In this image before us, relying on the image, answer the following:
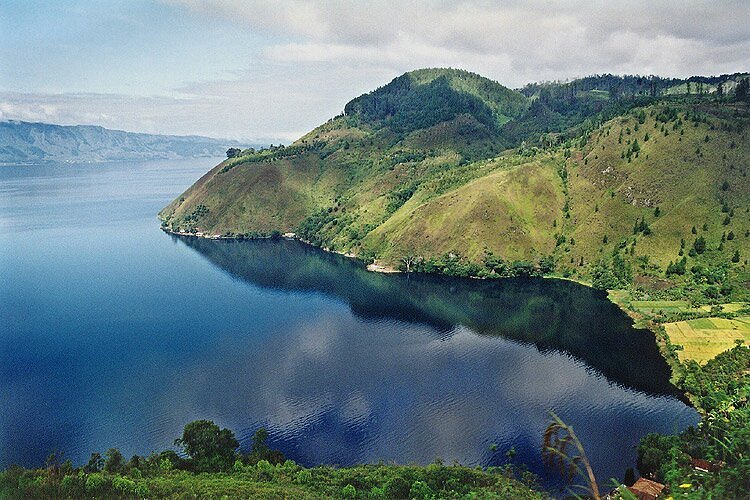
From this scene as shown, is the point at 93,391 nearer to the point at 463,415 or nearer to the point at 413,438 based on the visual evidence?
the point at 413,438

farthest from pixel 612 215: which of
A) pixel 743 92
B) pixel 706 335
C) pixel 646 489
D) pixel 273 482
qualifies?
pixel 273 482

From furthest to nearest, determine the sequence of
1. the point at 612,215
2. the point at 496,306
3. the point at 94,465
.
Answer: the point at 612,215 → the point at 496,306 → the point at 94,465

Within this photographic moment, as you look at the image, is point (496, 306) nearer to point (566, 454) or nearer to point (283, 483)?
point (283, 483)

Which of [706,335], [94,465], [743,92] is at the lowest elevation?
[94,465]

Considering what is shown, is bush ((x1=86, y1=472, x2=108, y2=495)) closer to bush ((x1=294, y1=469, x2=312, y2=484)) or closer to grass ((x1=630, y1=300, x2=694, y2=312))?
bush ((x1=294, y1=469, x2=312, y2=484))

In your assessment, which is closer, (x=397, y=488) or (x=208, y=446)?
(x=397, y=488)

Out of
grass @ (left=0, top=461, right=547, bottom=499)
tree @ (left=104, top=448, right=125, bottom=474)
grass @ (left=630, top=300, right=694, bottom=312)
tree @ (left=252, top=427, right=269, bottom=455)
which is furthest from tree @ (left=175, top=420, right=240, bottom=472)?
grass @ (left=630, top=300, right=694, bottom=312)
